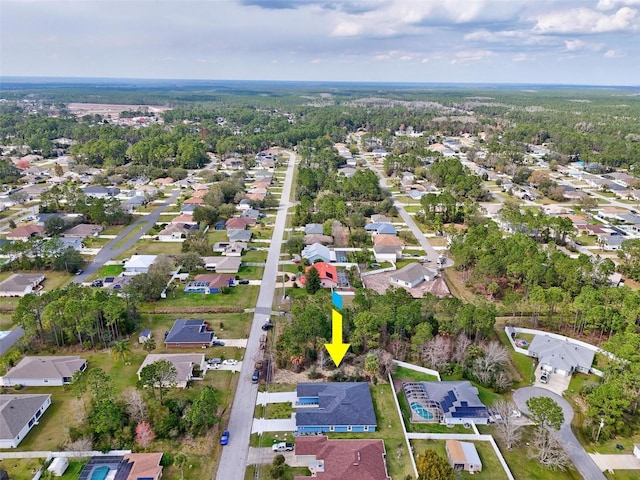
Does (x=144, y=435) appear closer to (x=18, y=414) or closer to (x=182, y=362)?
(x=182, y=362)

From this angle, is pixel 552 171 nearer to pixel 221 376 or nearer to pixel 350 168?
pixel 350 168

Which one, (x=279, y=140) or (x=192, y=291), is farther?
(x=279, y=140)

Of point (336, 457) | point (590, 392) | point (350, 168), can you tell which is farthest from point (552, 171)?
point (336, 457)

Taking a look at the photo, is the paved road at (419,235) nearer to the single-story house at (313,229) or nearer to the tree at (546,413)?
the single-story house at (313,229)

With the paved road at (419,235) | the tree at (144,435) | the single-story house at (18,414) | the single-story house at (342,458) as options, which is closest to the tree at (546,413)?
the single-story house at (342,458)

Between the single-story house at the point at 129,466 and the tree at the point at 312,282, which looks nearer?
the single-story house at the point at 129,466

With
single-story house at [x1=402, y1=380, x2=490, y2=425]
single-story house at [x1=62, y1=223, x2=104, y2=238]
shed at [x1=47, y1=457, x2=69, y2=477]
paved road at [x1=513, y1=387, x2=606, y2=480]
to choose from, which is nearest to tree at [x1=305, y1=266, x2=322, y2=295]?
single-story house at [x1=402, y1=380, x2=490, y2=425]

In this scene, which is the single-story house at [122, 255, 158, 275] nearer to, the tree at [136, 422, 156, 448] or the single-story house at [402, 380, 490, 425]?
the tree at [136, 422, 156, 448]
